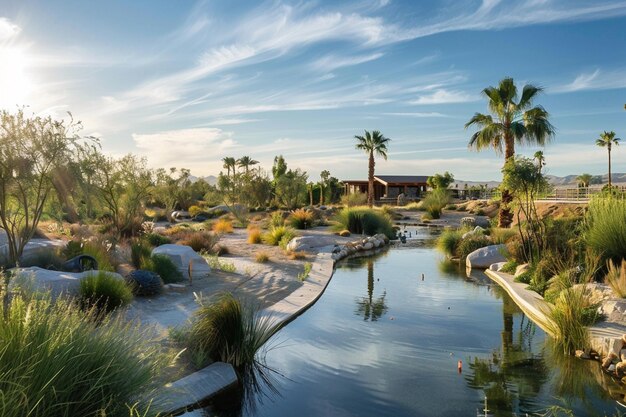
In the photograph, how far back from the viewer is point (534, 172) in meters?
14.1

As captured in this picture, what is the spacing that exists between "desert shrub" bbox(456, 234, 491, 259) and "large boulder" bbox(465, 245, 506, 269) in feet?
5.00

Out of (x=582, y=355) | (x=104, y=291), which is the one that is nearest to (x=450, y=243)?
(x=582, y=355)

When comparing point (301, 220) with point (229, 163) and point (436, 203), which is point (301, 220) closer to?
point (436, 203)

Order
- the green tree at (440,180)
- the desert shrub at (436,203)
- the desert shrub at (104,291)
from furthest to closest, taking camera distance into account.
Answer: the green tree at (440,180)
the desert shrub at (436,203)
the desert shrub at (104,291)

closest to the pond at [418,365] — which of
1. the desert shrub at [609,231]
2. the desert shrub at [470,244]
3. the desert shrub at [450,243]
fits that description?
the desert shrub at [609,231]

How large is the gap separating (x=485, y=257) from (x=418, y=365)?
10.3 metres

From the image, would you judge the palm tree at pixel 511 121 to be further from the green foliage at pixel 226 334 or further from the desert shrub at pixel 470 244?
the green foliage at pixel 226 334

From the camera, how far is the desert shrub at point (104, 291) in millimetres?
8844

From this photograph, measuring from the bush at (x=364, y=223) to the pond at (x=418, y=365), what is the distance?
13807mm

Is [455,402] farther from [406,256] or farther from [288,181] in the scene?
[288,181]

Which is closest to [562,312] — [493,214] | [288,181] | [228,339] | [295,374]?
[295,374]

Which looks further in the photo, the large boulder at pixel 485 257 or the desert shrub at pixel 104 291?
the large boulder at pixel 485 257

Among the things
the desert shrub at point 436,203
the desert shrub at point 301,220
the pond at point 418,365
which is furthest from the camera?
the desert shrub at point 436,203

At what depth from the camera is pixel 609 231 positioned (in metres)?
11.5
